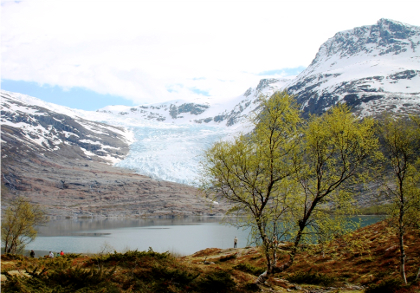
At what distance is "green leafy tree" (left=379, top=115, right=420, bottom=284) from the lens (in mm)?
19297

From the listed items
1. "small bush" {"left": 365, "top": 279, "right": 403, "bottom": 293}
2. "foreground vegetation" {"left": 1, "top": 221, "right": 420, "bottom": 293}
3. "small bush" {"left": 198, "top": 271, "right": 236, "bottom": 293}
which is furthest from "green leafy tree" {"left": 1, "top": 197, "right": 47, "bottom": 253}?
"small bush" {"left": 365, "top": 279, "right": 403, "bottom": 293}

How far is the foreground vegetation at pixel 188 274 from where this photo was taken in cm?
1355

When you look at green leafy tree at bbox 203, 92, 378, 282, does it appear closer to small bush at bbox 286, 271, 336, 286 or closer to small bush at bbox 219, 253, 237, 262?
small bush at bbox 286, 271, 336, 286

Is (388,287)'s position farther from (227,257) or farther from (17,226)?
(17,226)

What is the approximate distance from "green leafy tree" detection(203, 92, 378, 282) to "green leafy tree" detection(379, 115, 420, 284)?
3655 millimetres

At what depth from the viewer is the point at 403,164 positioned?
837 inches

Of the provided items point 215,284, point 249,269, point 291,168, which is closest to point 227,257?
point 249,269

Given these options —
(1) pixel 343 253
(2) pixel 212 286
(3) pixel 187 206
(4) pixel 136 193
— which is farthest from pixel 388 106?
(2) pixel 212 286

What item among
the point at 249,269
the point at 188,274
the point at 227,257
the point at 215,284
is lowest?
the point at 227,257

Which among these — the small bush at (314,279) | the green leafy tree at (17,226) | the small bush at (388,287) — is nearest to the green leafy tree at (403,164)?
the small bush at (388,287)

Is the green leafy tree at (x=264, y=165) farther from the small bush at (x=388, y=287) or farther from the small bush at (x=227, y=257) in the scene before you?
the small bush at (x=227, y=257)

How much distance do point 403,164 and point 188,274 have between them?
15836mm

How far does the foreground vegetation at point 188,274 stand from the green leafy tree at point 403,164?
3361 millimetres

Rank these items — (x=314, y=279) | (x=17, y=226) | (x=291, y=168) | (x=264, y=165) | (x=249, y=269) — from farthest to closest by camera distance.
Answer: (x=17, y=226) → (x=249, y=269) → (x=314, y=279) → (x=264, y=165) → (x=291, y=168)
